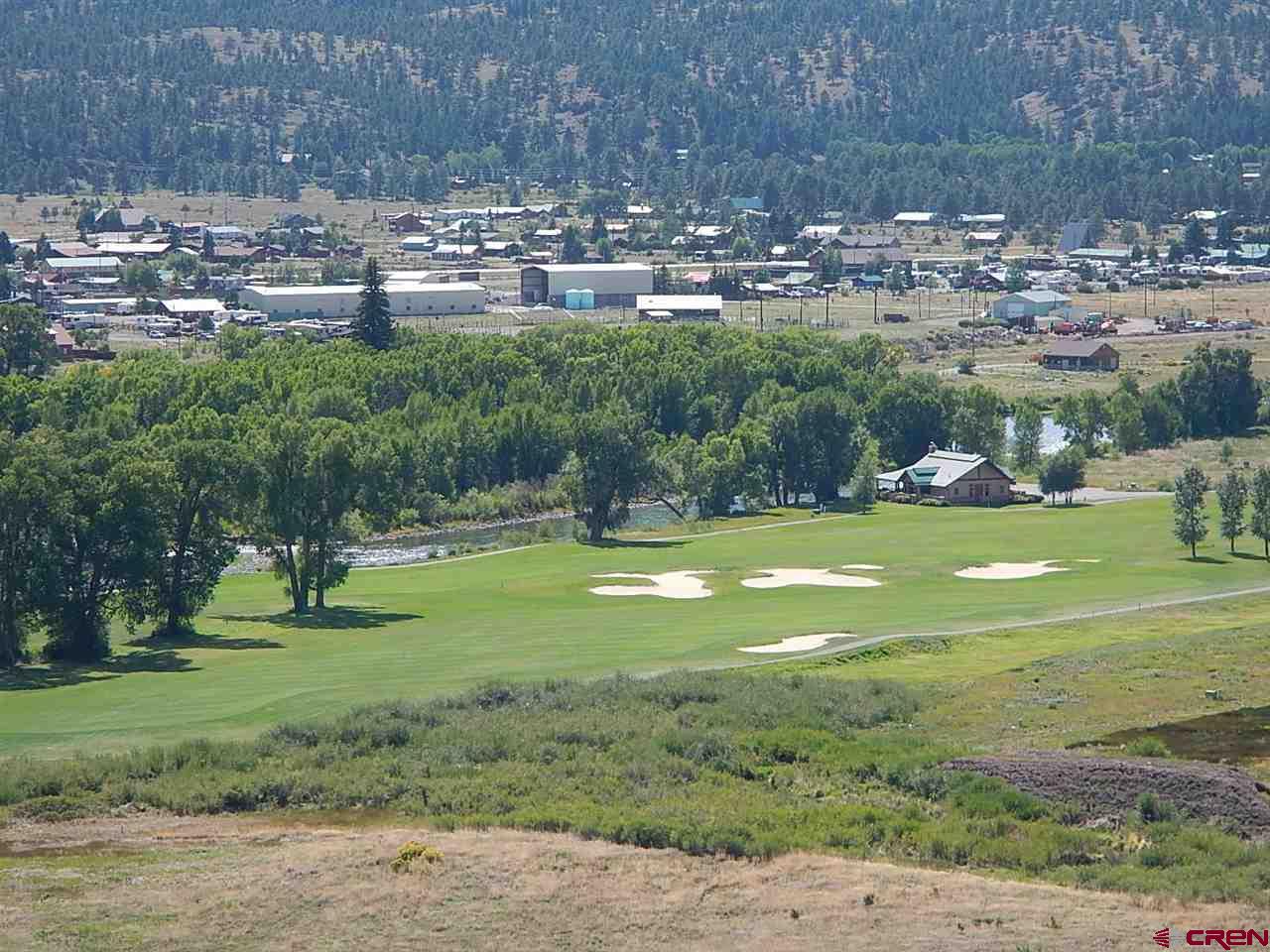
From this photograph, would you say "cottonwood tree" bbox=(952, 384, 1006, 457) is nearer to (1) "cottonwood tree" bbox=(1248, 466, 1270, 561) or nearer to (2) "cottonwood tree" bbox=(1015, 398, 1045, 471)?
(2) "cottonwood tree" bbox=(1015, 398, 1045, 471)

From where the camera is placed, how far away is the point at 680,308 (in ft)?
565

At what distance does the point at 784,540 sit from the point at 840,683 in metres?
34.2

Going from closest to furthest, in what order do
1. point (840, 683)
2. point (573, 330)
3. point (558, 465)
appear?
1. point (840, 683)
2. point (558, 465)
3. point (573, 330)

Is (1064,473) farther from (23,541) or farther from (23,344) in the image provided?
(23,344)

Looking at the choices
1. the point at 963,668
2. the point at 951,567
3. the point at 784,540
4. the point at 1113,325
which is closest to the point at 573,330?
the point at 1113,325

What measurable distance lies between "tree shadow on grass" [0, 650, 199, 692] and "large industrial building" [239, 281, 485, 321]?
360 ft

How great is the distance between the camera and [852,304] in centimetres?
18950

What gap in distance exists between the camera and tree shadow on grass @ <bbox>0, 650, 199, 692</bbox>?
171 ft

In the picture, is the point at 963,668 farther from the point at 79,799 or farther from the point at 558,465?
the point at 558,465

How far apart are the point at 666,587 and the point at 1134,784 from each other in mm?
31906

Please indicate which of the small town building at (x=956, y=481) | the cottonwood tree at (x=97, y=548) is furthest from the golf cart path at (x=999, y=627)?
the small town building at (x=956, y=481)

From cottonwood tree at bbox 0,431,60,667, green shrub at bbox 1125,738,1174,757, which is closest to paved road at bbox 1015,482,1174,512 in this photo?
cottonwood tree at bbox 0,431,60,667

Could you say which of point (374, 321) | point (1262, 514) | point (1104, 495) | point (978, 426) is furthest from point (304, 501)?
point (374, 321)
